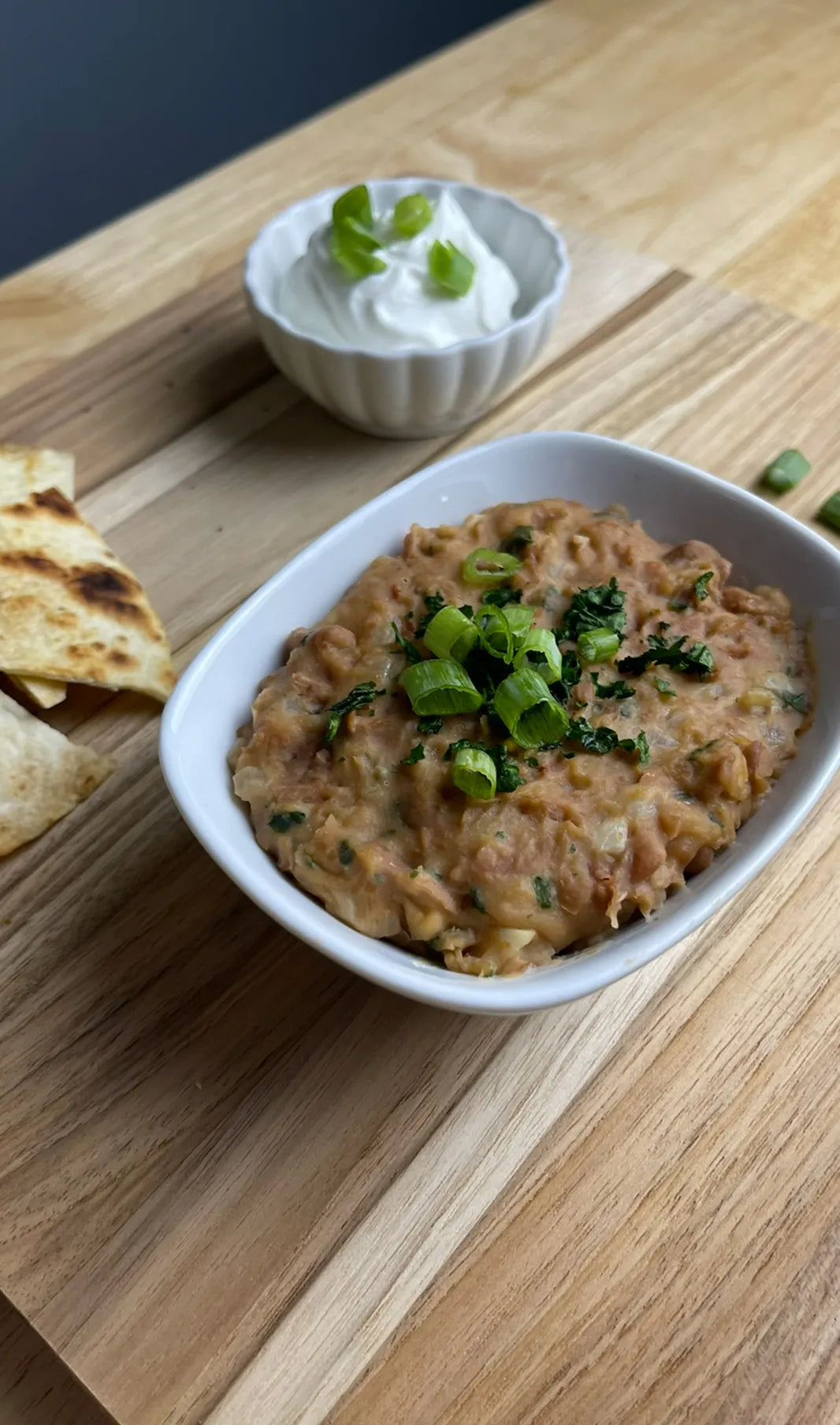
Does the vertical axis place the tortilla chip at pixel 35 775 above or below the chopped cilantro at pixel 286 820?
below

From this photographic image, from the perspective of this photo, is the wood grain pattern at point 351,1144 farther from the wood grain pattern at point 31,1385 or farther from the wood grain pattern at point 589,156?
the wood grain pattern at point 589,156

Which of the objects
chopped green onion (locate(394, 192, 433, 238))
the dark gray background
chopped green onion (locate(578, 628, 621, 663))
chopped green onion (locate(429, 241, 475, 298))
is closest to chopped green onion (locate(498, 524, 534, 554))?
chopped green onion (locate(578, 628, 621, 663))

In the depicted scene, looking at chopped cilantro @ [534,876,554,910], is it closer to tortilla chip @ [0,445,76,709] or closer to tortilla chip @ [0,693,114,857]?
tortilla chip @ [0,693,114,857]

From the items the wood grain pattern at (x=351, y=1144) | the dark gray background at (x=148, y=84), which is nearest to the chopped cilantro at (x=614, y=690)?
the wood grain pattern at (x=351, y=1144)

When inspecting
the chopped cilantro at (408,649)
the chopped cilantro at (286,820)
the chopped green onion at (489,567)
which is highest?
the chopped green onion at (489,567)

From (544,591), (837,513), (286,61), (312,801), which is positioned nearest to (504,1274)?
(312,801)

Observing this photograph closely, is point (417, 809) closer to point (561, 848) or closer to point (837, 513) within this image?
point (561, 848)
